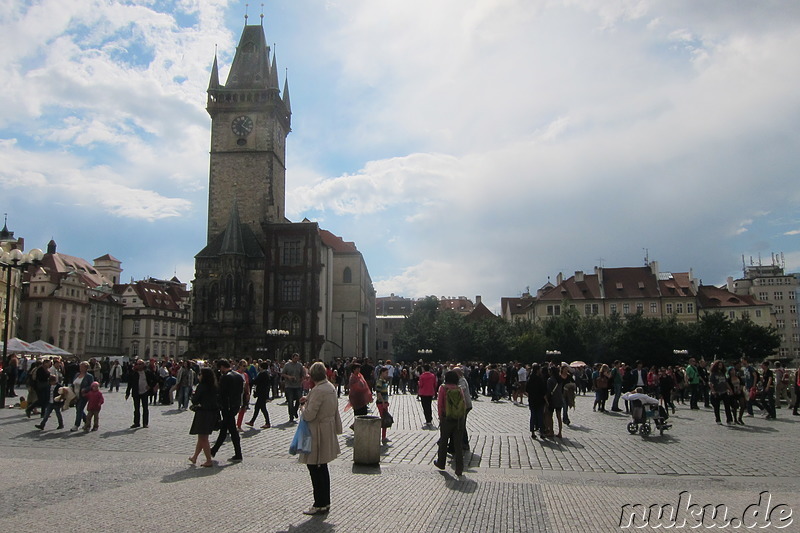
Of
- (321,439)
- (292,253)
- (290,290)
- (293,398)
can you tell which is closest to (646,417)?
(293,398)

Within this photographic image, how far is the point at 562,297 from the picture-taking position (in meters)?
92.7

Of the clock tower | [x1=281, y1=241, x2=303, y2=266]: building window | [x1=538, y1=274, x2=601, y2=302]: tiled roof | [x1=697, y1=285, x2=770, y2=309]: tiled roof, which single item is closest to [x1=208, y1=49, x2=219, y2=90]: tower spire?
the clock tower

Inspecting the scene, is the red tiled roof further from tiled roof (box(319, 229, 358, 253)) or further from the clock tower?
the clock tower

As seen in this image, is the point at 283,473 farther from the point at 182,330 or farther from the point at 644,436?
the point at 182,330

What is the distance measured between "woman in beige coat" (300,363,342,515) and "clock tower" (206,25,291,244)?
5753 centimetres

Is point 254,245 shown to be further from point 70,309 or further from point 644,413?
point 644,413

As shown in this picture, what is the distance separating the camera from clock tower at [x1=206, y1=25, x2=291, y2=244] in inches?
2559

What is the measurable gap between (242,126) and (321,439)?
6190 cm

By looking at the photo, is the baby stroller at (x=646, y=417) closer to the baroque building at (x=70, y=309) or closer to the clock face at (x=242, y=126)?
the clock face at (x=242, y=126)

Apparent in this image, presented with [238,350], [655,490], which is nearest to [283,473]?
[655,490]

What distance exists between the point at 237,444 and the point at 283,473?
1590 millimetres

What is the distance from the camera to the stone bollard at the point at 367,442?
11445mm

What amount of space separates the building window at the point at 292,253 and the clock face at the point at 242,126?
12281 mm

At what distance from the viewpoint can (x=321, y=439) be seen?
8.27 m
